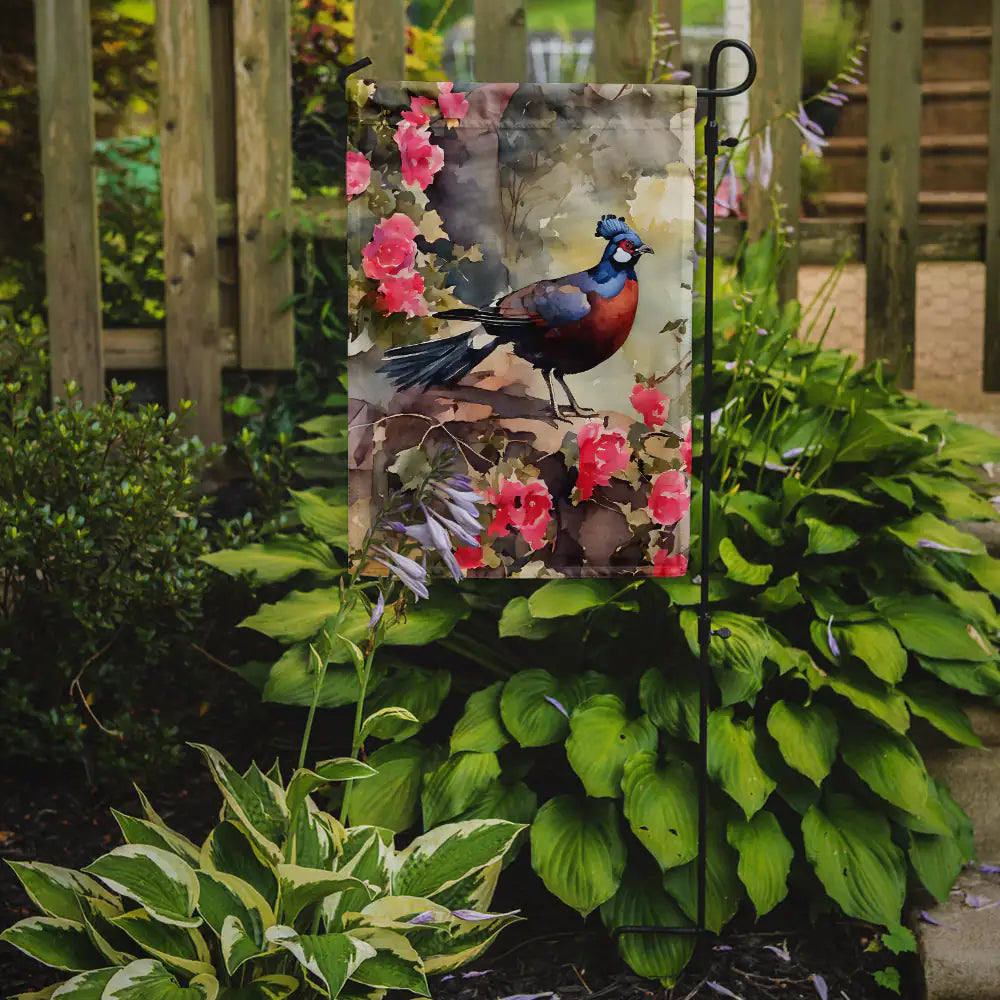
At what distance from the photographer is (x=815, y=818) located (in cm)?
231

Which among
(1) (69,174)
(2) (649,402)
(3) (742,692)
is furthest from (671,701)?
(1) (69,174)

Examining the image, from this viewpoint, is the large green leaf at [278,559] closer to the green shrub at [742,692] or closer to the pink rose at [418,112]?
the green shrub at [742,692]

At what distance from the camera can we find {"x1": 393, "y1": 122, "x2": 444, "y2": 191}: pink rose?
1.99m

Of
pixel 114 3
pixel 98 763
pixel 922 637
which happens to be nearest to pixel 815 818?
pixel 922 637

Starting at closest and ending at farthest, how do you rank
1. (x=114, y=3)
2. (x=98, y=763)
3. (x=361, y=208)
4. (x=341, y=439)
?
(x=361, y=208) → (x=98, y=763) → (x=341, y=439) → (x=114, y=3)

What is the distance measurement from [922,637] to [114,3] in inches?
159

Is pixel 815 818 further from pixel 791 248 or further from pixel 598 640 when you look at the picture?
pixel 791 248

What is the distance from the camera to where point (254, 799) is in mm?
1967

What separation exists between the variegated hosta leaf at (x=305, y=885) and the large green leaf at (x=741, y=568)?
1009mm

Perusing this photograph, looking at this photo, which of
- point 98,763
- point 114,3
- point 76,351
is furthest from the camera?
point 114,3

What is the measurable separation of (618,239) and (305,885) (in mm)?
1141

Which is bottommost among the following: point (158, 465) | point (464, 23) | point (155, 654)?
point (155, 654)

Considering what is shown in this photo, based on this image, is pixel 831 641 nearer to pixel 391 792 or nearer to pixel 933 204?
pixel 391 792

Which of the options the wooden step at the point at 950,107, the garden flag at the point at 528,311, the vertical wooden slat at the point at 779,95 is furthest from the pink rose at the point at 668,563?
the wooden step at the point at 950,107
